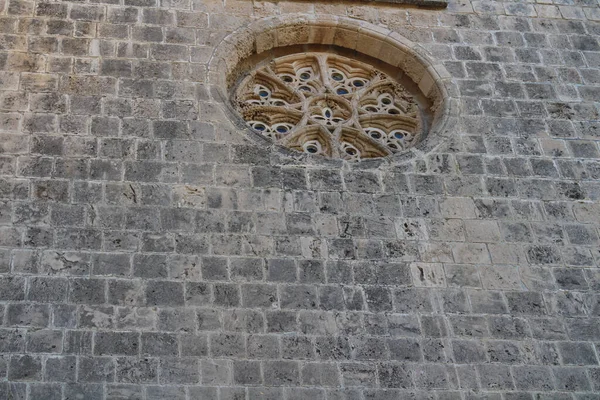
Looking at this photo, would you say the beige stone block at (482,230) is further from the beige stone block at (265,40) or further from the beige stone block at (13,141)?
the beige stone block at (13,141)

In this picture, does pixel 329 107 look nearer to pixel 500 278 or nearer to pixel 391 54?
pixel 391 54

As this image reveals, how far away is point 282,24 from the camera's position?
10.0 m

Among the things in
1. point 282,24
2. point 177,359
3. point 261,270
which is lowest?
point 177,359

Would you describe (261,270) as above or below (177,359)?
above

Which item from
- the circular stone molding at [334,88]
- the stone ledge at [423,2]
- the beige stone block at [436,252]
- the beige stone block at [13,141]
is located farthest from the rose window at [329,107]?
the beige stone block at [13,141]

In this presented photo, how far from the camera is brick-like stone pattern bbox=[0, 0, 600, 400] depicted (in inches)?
291

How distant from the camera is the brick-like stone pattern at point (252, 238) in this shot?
7379mm

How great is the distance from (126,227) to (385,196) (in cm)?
213

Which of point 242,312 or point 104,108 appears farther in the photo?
point 104,108

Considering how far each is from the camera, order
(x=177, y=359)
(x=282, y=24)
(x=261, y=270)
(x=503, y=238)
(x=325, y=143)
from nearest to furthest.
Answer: (x=177, y=359) < (x=261, y=270) < (x=503, y=238) < (x=325, y=143) < (x=282, y=24)

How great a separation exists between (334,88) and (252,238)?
7.98 ft

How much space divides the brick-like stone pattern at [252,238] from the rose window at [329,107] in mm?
566

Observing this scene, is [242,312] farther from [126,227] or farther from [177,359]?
[126,227]

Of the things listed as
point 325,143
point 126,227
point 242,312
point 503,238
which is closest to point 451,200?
point 503,238
